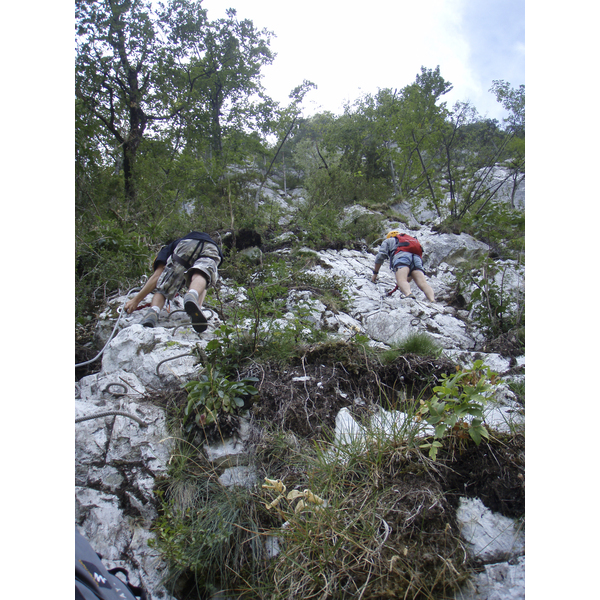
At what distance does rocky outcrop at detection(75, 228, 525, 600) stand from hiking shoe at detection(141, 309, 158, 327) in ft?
0.44

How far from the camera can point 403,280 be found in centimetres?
539

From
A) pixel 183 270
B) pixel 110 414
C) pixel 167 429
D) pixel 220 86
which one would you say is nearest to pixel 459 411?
pixel 167 429

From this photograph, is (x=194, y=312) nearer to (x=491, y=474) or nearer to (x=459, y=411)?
(x=459, y=411)

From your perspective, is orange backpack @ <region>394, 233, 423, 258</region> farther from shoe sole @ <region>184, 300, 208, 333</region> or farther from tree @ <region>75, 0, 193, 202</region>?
tree @ <region>75, 0, 193, 202</region>

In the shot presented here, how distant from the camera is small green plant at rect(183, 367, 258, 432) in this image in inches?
87.5

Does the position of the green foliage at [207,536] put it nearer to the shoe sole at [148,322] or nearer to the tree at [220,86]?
the shoe sole at [148,322]

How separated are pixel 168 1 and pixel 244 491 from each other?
10.8m

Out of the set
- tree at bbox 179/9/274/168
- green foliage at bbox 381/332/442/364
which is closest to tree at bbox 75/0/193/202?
tree at bbox 179/9/274/168

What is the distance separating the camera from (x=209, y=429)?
7.32 feet

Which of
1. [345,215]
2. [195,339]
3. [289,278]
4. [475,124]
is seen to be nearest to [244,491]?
[195,339]

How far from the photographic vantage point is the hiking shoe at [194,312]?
3377 millimetres

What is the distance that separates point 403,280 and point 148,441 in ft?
14.7

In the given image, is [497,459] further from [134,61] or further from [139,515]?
[134,61]

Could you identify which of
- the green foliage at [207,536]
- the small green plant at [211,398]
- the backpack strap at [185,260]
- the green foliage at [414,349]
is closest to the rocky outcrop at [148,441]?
the green foliage at [207,536]
